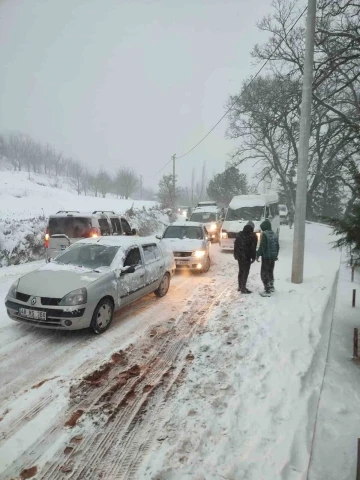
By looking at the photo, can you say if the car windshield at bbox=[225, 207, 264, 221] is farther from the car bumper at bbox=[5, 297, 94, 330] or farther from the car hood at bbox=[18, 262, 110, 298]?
the car bumper at bbox=[5, 297, 94, 330]

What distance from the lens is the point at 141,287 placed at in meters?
6.77

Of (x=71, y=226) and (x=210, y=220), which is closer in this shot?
(x=71, y=226)

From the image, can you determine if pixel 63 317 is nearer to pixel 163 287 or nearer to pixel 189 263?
pixel 163 287

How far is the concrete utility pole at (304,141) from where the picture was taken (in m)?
8.13

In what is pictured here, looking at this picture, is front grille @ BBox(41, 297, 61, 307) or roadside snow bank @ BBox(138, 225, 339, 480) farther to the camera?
front grille @ BBox(41, 297, 61, 307)

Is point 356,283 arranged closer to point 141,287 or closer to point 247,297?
point 247,297

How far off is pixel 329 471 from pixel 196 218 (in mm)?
17933

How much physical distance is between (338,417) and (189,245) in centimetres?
748

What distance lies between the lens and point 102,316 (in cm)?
550

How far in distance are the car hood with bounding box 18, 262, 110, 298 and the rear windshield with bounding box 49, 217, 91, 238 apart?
368 centimetres

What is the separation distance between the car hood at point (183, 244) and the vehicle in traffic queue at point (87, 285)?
2911mm

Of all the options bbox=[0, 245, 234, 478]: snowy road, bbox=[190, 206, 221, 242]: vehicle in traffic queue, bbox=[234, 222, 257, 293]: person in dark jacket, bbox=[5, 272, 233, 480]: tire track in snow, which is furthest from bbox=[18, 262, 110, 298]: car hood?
bbox=[190, 206, 221, 242]: vehicle in traffic queue

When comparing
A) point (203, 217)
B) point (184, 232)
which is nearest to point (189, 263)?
point (184, 232)

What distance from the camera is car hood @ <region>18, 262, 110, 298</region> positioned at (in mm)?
5113
